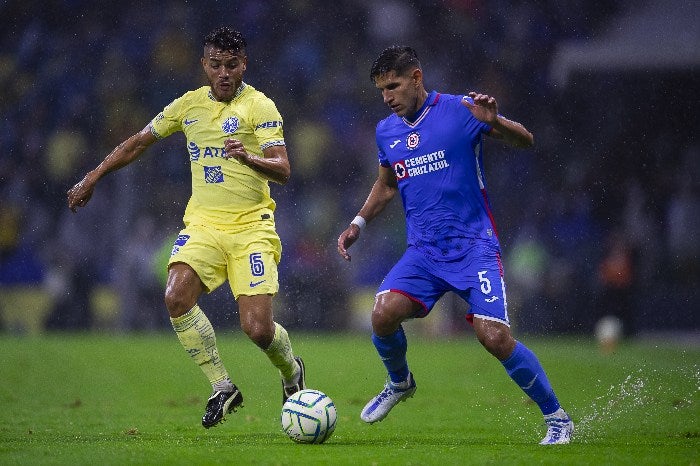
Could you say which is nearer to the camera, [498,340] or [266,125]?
[498,340]

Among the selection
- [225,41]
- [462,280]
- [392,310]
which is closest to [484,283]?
[462,280]


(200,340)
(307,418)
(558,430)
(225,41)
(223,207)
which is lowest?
(558,430)

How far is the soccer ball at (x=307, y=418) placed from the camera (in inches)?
263

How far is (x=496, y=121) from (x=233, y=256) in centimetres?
198

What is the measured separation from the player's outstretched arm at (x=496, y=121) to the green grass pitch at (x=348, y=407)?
1.77 metres

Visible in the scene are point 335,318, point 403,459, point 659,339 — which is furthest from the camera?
point 335,318

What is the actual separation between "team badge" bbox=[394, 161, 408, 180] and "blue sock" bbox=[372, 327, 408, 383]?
3.08ft

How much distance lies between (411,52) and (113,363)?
7262 mm

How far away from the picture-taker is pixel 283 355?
7777 millimetres

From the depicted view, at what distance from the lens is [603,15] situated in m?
17.2

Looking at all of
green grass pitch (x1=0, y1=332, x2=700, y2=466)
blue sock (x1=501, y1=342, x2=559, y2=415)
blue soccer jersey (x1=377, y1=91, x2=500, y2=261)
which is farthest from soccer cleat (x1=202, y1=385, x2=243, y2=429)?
blue sock (x1=501, y1=342, x2=559, y2=415)

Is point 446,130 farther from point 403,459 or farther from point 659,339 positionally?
point 659,339

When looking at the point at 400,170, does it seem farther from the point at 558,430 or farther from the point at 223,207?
the point at 558,430

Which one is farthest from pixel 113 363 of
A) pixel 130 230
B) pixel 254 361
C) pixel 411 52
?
pixel 411 52
